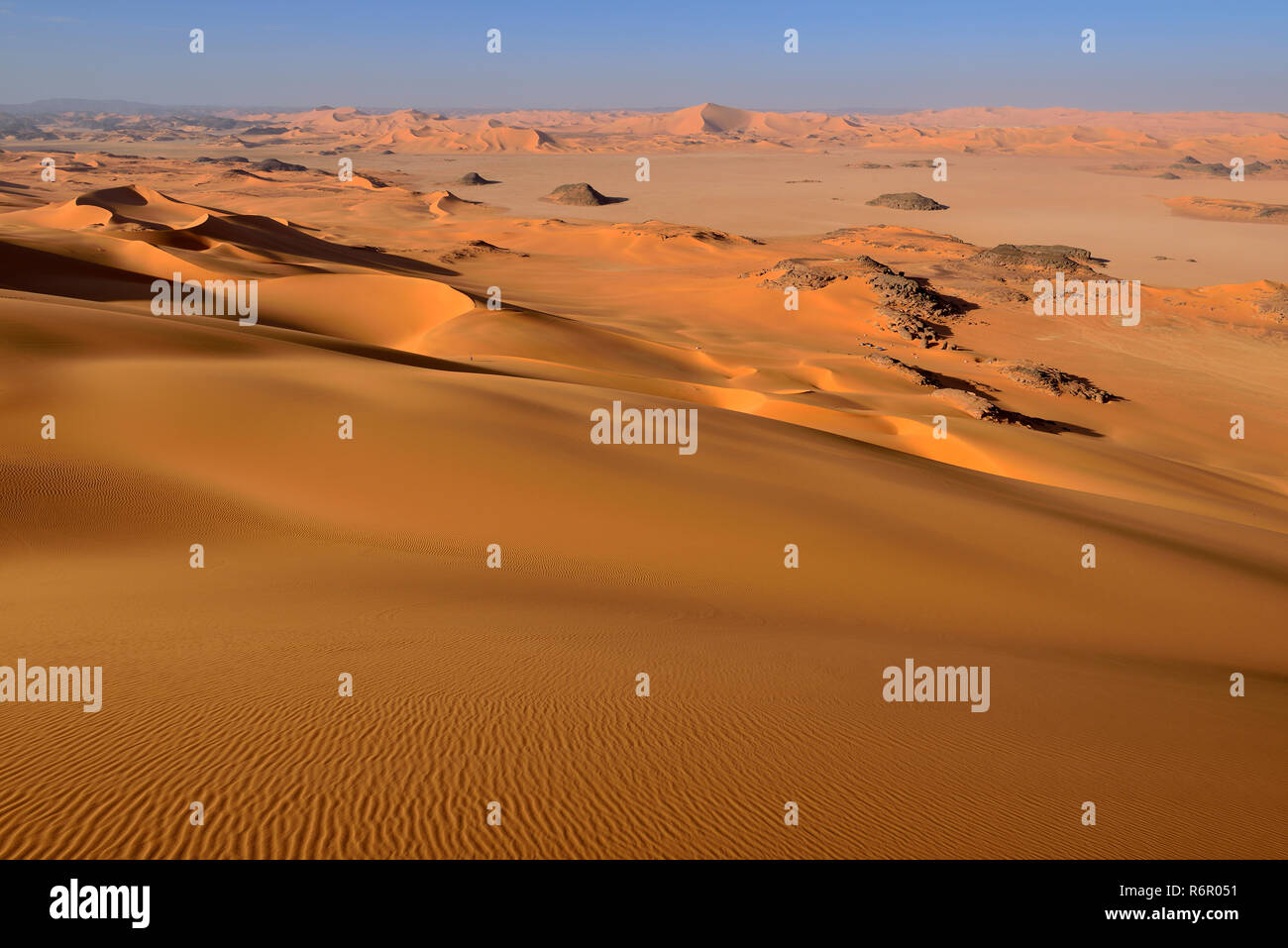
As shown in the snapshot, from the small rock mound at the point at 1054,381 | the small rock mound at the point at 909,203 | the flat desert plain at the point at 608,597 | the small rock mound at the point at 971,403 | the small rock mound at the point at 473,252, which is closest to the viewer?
the flat desert plain at the point at 608,597

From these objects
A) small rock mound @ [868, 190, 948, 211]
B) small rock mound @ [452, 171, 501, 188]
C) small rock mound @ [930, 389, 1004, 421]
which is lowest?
small rock mound @ [930, 389, 1004, 421]

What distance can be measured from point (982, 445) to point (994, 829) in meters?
15.4

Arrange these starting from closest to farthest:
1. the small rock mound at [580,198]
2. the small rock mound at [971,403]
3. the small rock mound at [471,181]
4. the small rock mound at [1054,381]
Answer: the small rock mound at [971,403], the small rock mound at [1054,381], the small rock mound at [580,198], the small rock mound at [471,181]

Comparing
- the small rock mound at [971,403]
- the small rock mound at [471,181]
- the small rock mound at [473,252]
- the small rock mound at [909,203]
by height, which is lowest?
the small rock mound at [971,403]

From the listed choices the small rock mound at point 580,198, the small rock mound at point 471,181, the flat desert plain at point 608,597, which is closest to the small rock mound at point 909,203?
the small rock mound at point 580,198

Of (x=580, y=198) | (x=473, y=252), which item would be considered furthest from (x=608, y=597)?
(x=580, y=198)

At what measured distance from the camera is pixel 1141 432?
75.5 feet

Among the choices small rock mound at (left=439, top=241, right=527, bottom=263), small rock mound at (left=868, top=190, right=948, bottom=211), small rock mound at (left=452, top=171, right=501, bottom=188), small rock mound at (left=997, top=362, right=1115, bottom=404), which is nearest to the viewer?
small rock mound at (left=997, top=362, right=1115, bottom=404)

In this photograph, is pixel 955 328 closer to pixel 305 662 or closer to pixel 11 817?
pixel 305 662

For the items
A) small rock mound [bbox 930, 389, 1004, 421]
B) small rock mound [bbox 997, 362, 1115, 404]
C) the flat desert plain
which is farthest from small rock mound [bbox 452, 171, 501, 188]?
small rock mound [bbox 930, 389, 1004, 421]

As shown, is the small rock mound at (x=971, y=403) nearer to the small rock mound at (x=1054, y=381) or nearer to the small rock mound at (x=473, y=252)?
the small rock mound at (x=1054, y=381)

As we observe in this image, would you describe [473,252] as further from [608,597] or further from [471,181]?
[471,181]

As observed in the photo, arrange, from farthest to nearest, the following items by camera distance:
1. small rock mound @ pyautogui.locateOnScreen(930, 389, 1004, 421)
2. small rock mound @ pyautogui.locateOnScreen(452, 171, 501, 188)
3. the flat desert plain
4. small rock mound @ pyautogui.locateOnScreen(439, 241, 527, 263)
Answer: small rock mound @ pyautogui.locateOnScreen(452, 171, 501, 188) < small rock mound @ pyautogui.locateOnScreen(439, 241, 527, 263) < small rock mound @ pyautogui.locateOnScreen(930, 389, 1004, 421) < the flat desert plain

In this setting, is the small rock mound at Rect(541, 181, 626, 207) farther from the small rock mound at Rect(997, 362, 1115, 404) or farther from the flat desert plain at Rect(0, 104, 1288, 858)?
the small rock mound at Rect(997, 362, 1115, 404)
